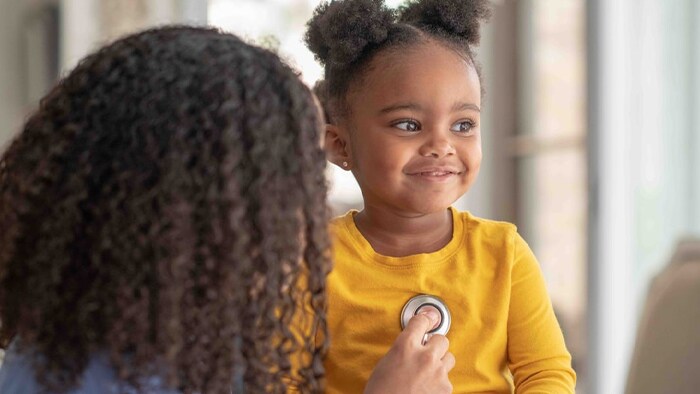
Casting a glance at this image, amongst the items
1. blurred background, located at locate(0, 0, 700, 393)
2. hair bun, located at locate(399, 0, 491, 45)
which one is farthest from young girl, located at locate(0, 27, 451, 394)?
blurred background, located at locate(0, 0, 700, 393)

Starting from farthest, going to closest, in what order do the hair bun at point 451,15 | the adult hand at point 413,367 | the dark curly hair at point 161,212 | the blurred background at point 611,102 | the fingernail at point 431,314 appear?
1. the blurred background at point 611,102
2. the hair bun at point 451,15
3. the fingernail at point 431,314
4. the adult hand at point 413,367
5. the dark curly hair at point 161,212

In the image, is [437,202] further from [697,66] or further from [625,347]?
[625,347]

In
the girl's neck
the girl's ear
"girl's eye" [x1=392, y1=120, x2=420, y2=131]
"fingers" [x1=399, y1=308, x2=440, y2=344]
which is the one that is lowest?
"fingers" [x1=399, y1=308, x2=440, y2=344]

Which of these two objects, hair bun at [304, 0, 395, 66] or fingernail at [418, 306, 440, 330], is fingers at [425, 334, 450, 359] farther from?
hair bun at [304, 0, 395, 66]

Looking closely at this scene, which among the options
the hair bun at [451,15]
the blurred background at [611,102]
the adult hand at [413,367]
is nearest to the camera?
the adult hand at [413,367]

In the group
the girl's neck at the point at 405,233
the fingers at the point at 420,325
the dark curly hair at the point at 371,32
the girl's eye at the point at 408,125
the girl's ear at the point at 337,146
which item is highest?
the dark curly hair at the point at 371,32

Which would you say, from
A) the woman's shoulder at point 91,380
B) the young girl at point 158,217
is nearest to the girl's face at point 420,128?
the young girl at point 158,217

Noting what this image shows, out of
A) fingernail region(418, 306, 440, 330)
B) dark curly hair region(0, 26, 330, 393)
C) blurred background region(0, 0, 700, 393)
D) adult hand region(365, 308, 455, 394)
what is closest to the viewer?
dark curly hair region(0, 26, 330, 393)

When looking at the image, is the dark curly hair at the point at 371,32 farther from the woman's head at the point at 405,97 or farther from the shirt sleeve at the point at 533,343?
the shirt sleeve at the point at 533,343

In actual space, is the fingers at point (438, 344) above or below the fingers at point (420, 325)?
below

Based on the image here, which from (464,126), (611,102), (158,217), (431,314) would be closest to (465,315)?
(431,314)

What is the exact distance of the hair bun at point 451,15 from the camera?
1.48m

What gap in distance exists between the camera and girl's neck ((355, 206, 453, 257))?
1.46 m

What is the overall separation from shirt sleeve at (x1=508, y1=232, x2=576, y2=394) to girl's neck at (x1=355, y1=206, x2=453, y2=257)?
115 mm
